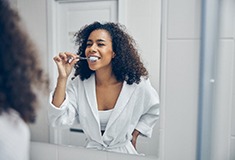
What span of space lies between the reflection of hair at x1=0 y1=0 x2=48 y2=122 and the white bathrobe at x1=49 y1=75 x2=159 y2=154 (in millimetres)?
271

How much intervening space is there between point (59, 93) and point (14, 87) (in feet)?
1.17

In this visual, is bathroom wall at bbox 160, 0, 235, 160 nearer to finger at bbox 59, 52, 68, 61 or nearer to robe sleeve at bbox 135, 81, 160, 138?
robe sleeve at bbox 135, 81, 160, 138

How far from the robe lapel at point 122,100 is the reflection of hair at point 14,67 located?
0.29 meters

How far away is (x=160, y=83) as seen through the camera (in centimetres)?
92

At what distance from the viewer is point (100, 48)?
3.15 ft

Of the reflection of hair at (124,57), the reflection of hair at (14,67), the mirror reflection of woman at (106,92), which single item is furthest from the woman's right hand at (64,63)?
the reflection of hair at (14,67)

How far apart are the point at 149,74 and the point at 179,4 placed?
0.22 metres

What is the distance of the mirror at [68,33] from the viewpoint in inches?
35.7

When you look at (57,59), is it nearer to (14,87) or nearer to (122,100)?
(122,100)

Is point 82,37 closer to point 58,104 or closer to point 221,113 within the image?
point 58,104

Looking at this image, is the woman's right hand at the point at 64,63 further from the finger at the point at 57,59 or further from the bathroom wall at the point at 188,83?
the bathroom wall at the point at 188,83

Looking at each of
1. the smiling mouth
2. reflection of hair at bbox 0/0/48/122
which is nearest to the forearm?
the smiling mouth

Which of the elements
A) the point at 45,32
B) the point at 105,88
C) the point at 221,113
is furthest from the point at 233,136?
the point at 45,32

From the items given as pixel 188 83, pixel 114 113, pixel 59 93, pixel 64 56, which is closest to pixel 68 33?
pixel 64 56
